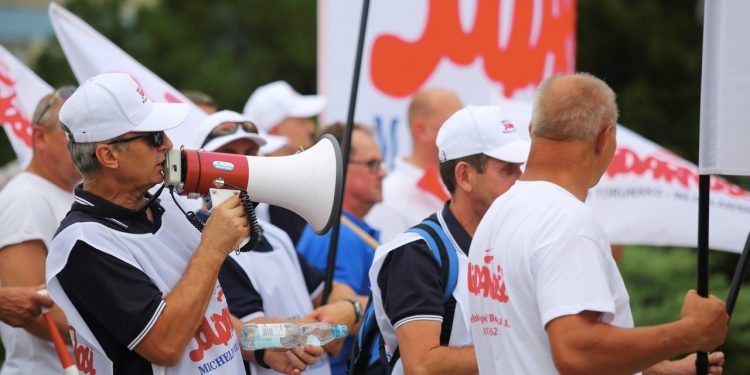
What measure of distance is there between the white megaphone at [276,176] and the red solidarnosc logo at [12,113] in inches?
84.4

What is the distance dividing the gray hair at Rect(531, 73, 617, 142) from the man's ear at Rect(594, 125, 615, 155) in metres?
0.01

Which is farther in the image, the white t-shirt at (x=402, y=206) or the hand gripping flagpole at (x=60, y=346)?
the white t-shirt at (x=402, y=206)

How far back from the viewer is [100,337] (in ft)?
11.1

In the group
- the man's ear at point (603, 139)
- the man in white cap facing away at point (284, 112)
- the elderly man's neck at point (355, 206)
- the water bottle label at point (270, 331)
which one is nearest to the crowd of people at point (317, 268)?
the man's ear at point (603, 139)

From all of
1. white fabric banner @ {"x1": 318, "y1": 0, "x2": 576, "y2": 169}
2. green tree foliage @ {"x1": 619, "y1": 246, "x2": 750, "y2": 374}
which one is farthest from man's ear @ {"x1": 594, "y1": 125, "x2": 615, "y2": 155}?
green tree foliage @ {"x1": 619, "y1": 246, "x2": 750, "y2": 374}

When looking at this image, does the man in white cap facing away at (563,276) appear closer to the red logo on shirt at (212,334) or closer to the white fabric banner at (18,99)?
the red logo on shirt at (212,334)

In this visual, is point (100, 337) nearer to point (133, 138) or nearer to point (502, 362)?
point (133, 138)

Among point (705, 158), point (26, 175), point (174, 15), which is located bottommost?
point (174, 15)

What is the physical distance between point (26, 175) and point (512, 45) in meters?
3.36

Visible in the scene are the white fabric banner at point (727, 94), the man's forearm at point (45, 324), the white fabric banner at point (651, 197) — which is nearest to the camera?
the white fabric banner at point (727, 94)

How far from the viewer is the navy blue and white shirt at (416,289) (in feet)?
12.0

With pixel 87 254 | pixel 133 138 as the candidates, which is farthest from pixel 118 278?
pixel 133 138

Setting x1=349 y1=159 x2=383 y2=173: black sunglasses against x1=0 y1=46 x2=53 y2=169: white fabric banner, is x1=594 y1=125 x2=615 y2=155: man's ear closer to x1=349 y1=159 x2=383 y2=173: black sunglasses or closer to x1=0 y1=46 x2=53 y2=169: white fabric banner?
x1=349 y1=159 x2=383 y2=173: black sunglasses

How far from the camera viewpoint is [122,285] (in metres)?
3.29
